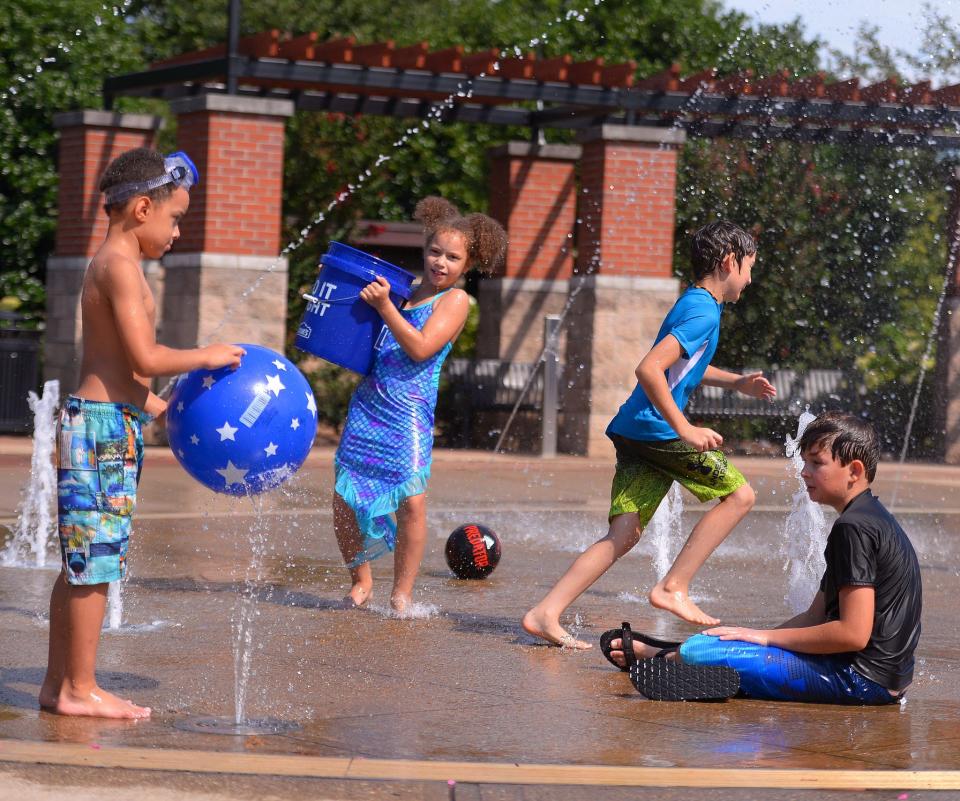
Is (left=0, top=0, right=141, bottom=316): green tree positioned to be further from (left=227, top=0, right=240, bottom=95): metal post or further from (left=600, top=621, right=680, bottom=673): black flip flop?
(left=600, top=621, right=680, bottom=673): black flip flop

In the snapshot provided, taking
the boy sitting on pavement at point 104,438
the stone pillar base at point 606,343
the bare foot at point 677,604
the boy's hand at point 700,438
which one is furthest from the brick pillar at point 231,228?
the boy sitting on pavement at point 104,438

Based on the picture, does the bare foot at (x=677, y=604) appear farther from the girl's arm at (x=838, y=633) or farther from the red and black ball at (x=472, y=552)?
the red and black ball at (x=472, y=552)

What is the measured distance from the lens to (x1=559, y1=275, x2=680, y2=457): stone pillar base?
16312mm

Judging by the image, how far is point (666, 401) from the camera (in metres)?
5.77

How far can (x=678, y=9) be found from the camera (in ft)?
90.8

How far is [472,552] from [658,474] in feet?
5.97

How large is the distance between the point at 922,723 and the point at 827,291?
1543 cm

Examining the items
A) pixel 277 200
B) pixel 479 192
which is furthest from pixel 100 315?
pixel 479 192

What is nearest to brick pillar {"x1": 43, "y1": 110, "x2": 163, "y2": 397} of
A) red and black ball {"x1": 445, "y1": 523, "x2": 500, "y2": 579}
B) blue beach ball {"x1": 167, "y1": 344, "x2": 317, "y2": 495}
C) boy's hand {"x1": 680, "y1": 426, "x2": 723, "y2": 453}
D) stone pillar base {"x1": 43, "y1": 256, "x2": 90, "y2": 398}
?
stone pillar base {"x1": 43, "y1": 256, "x2": 90, "y2": 398}

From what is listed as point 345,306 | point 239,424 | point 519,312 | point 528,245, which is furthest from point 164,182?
point 528,245

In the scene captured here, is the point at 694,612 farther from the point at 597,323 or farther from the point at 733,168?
the point at 733,168

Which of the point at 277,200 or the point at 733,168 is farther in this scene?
the point at 733,168

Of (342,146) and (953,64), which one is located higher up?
(953,64)

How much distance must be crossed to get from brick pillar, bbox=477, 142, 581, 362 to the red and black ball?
10.7m
